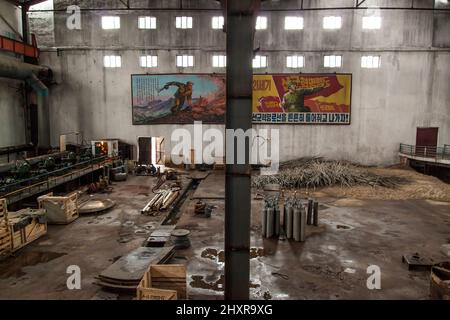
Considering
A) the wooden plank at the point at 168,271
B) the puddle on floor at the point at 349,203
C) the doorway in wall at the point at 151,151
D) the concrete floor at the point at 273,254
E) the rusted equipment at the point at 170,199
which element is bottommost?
the concrete floor at the point at 273,254

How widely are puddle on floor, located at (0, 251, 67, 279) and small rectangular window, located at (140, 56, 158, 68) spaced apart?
14.9 metres

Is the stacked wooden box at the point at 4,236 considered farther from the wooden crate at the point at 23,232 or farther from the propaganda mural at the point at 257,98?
the propaganda mural at the point at 257,98

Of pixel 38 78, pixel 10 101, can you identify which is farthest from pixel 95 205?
pixel 38 78

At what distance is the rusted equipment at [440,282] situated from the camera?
239 inches

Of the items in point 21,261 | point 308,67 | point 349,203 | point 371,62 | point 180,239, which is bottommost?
point 21,261

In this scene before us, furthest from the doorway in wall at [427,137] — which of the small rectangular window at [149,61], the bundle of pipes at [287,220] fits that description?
the small rectangular window at [149,61]

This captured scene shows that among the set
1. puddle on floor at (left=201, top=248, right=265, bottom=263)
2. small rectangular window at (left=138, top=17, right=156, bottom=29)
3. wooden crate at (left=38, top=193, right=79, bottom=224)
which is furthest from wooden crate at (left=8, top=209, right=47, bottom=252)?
small rectangular window at (left=138, top=17, right=156, bottom=29)

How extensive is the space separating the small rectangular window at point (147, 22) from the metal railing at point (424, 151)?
54.8 ft

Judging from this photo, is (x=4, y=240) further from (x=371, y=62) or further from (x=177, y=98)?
(x=371, y=62)

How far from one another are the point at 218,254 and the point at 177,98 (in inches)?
570

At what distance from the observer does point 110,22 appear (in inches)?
844
